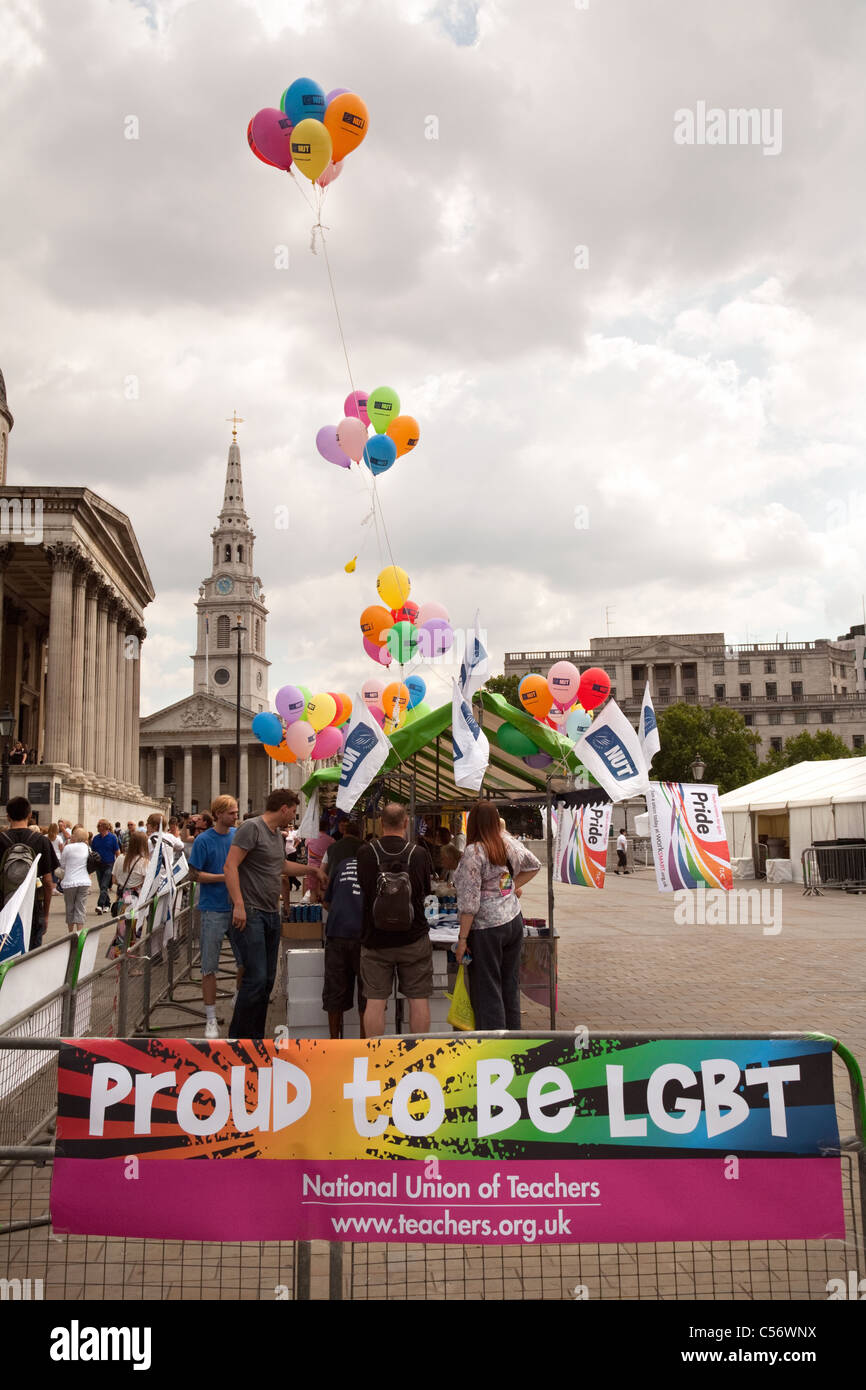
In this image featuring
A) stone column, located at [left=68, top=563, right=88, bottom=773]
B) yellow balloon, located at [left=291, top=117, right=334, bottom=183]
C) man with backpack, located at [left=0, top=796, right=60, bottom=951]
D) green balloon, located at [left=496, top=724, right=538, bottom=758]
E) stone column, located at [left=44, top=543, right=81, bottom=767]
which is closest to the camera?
man with backpack, located at [left=0, top=796, right=60, bottom=951]

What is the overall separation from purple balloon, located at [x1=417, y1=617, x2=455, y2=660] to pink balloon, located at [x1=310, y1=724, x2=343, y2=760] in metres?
1.68

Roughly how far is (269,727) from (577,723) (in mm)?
4014

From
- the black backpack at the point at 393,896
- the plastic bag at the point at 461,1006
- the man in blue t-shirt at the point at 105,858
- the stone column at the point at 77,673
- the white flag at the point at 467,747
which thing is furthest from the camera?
the stone column at the point at 77,673

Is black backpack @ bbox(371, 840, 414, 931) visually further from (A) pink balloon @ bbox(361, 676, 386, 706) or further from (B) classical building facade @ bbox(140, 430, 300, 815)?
(B) classical building facade @ bbox(140, 430, 300, 815)

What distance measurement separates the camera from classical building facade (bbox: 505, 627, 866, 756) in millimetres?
96875

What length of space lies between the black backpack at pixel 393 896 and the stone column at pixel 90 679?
39.5 meters

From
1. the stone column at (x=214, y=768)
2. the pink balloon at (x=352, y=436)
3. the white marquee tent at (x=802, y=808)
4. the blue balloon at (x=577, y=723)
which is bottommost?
the white marquee tent at (x=802, y=808)

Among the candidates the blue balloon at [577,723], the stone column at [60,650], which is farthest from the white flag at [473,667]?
the stone column at [60,650]

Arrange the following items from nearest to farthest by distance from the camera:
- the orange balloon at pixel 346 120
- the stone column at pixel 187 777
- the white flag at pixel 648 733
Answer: the white flag at pixel 648 733 < the orange balloon at pixel 346 120 < the stone column at pixel 187 777

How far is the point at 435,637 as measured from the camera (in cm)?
1311

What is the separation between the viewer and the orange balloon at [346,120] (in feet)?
32.6

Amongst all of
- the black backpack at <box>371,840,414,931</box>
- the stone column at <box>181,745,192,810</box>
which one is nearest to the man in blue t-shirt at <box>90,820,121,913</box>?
the black backpack at <box>371,840,414,931</box>

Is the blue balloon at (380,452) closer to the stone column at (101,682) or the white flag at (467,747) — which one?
the white flag at (467,747)

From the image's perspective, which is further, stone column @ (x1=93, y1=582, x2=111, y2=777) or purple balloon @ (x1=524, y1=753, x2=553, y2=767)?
stone column @ (x1=93, y1=582, x2=111, y2=777)
